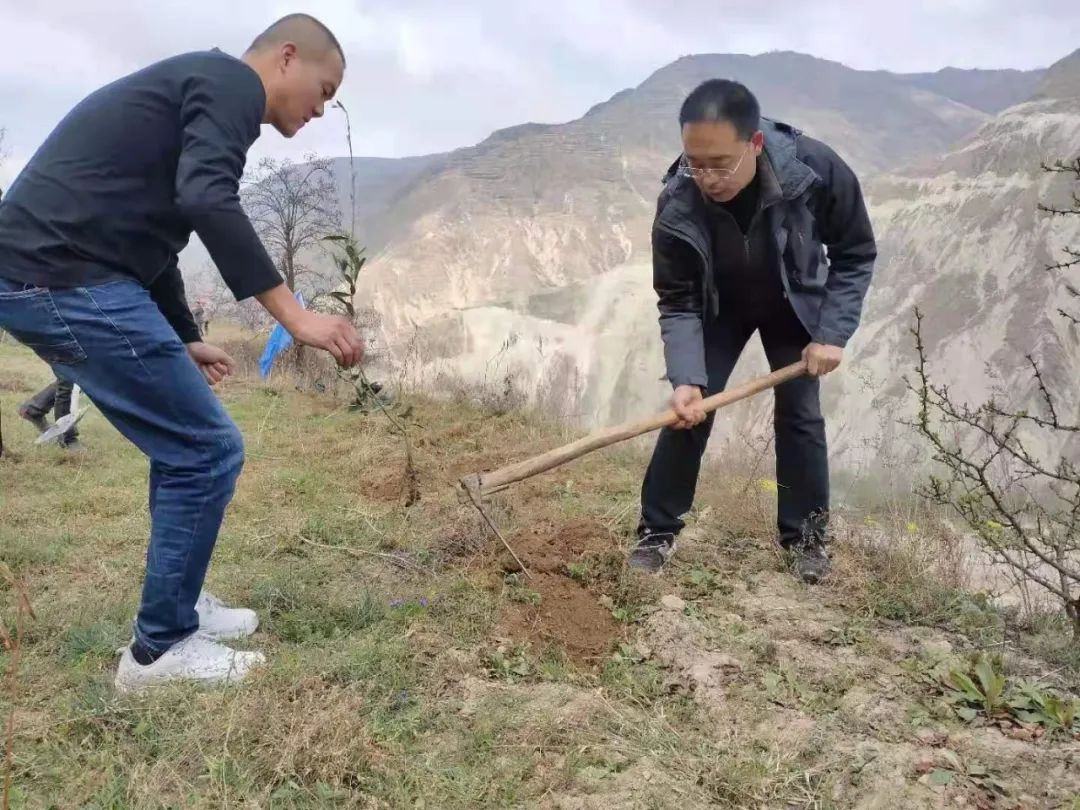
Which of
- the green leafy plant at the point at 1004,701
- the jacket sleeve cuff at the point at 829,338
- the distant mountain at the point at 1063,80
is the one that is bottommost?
the green leafy plant at the point at 1004,701

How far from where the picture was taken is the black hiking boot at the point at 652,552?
3137mm

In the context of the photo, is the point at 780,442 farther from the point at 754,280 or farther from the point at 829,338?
the point at 754,280

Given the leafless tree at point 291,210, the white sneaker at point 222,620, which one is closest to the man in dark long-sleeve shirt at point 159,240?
the white sneaker at point 222,620

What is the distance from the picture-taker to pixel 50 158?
1.90m

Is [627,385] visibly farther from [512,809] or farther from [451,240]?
[512,809]

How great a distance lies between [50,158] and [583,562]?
2092mm

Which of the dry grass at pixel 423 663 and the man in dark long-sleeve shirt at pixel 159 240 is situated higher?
the man in dark long-sleeve shirt at pixel 159 240

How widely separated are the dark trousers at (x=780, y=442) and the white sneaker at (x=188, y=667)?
1.66 metres

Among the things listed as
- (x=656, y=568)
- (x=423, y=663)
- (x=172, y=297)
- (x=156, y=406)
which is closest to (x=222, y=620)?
(x=423, y=663)

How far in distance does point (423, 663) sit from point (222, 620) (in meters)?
0.67

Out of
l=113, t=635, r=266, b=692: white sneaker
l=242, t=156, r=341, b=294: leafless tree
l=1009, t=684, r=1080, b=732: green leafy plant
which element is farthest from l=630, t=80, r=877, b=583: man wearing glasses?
l=242, t=156, r=341, b=294: leafless tree

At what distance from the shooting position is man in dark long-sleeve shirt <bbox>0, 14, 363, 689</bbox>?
1847 millimetres

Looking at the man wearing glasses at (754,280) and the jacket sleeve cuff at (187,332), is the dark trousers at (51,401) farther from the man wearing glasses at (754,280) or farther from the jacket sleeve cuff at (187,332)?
the man wearing glasses at (754,280)

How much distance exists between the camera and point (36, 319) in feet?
6.19
